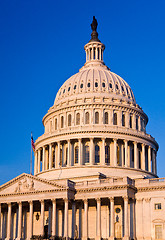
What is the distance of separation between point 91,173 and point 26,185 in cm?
1452

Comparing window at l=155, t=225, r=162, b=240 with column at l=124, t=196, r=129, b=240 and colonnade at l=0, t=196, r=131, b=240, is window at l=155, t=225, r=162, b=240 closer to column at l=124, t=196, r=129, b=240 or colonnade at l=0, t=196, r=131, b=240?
colonnade at l=0, t=196, r=131, b=240

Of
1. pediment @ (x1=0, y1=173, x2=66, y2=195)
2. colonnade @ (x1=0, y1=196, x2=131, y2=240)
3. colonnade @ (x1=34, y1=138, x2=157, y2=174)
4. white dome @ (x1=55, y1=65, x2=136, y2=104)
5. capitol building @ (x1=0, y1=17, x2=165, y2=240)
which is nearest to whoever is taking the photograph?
colonnade @ (x1=0, y1=196, x2=131, y2=240)

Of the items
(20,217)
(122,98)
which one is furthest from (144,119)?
(20,217)

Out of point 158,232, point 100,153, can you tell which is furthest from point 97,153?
point 158,232

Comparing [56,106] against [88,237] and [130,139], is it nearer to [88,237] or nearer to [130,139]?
[130,139]

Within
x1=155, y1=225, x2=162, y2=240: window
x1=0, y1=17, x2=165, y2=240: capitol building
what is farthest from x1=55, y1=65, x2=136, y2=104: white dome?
x1=155, y1=225, x2=162, y2=240: window

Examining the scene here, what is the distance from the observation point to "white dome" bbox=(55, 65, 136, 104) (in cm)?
10938

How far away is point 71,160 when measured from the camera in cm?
10131

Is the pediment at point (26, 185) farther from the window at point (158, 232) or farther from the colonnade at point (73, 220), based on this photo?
the window at point (158, 232)

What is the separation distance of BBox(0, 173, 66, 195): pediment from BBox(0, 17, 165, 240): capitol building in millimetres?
193

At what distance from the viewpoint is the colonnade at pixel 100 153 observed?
100312 millimetres

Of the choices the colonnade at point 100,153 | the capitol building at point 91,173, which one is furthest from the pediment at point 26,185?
the colonnade at point 100,153

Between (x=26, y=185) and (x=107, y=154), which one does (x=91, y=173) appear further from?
(x=26, y=185)

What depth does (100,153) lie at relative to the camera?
10088 cm
